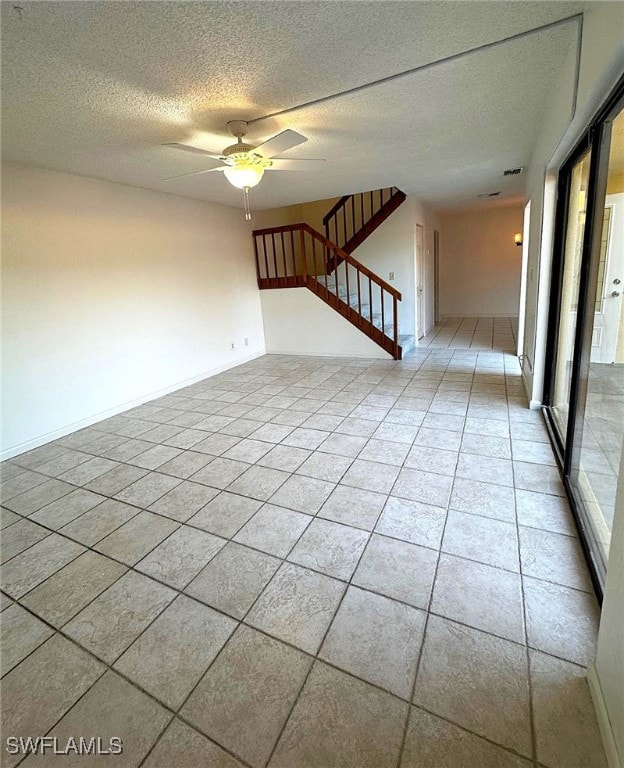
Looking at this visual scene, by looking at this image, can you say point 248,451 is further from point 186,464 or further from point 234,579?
point 234,579

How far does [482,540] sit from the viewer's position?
1.97 metres

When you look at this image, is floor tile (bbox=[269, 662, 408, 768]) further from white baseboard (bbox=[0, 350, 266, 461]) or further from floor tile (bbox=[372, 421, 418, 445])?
white baseboard (bbox=[0, 350, 266, 461])

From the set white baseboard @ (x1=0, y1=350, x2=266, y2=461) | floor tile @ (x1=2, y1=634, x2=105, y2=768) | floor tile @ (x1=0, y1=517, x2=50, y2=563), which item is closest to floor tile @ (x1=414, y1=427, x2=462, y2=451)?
floor tile @ (x1=2, y1=634, x2=105, y2=768)

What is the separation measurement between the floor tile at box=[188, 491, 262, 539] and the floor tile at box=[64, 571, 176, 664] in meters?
0.43

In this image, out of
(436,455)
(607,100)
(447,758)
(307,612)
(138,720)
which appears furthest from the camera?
(436,455)

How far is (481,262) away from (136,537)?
30.0ft

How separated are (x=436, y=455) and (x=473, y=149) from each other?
3099mm

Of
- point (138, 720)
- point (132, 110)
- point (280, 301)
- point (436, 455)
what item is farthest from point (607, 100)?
point (280, 301)

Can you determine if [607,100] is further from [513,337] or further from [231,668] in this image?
[513,337]

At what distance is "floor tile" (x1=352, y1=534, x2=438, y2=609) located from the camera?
5.54 ft

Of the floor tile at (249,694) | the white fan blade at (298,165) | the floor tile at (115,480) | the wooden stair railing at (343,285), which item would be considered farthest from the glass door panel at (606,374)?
the wooden stair railing at (343,285)

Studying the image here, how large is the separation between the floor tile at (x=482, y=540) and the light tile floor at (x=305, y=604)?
0.01 m

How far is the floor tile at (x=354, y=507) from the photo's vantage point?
2.19 metres

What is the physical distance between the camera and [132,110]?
7.91 feet
